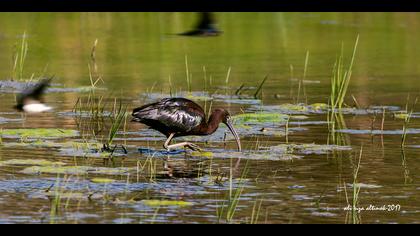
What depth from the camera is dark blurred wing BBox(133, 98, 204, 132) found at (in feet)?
47.0

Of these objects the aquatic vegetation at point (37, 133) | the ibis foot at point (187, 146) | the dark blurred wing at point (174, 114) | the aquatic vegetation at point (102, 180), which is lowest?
the aquatic vegetation at point (102, 180)

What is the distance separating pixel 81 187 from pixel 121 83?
30.8 ft

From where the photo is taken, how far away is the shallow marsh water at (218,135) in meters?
10.8

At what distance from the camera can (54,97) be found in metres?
18.8

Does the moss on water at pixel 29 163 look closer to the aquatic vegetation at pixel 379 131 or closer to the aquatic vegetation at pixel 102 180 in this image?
the aquatic vegetation at pixel 102 180

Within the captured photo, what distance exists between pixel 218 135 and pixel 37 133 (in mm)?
2428

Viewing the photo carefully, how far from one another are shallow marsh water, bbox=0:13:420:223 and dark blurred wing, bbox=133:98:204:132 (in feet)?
1.23

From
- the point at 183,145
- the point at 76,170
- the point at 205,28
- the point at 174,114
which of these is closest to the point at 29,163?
the point at 76,170

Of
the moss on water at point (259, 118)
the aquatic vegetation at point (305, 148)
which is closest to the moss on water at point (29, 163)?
the aquatic vegetation at point (305, 148)

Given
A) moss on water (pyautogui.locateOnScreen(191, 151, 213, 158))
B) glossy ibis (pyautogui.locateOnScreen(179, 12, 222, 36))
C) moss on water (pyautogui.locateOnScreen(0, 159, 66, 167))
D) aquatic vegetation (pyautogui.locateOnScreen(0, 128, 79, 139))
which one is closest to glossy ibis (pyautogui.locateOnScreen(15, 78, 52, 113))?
moss on water (pyautogui.locateOnScreen(0, 159, 66, 167))

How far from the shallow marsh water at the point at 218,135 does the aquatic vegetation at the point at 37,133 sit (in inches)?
1.4

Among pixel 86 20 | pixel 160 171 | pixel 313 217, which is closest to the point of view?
pixel 313 217

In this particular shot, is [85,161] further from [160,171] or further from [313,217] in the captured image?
[313,217]
